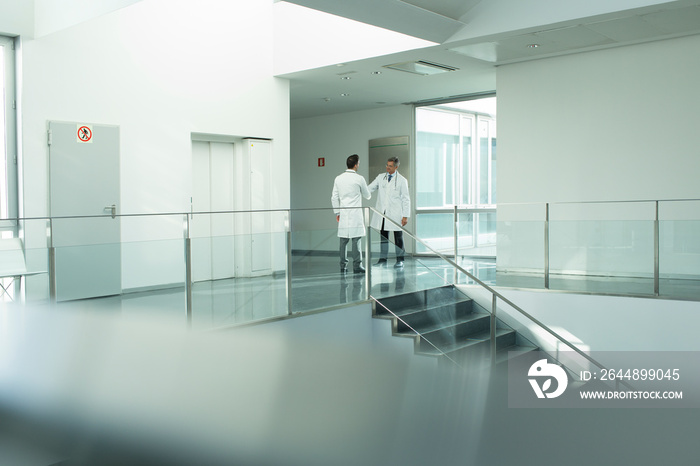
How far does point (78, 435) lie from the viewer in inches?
209

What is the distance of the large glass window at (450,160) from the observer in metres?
12.3

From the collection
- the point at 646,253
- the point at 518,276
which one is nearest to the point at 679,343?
the point at 646,253

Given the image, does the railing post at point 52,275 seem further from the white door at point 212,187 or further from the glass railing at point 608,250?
the glass railing at point 608,250

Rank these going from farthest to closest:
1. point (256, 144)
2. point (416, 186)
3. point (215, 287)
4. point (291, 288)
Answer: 1. point (416, 186)
2. point (256, 144)
3. point (291, 288)
4. point (215, 287)

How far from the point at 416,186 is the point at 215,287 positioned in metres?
7.21

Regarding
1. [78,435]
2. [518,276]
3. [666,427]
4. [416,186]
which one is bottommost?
[666,427]

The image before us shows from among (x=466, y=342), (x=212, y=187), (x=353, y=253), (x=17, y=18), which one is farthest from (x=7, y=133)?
(x=466, y=342)

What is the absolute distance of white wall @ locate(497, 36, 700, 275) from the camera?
26.3 feet

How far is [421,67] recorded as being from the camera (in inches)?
367

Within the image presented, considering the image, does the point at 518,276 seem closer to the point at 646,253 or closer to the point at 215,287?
the point at 646,253

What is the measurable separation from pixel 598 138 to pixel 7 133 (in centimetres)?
726

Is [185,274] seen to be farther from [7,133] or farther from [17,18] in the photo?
[17,18]

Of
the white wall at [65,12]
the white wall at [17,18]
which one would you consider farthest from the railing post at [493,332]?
the white wall at [17,18]

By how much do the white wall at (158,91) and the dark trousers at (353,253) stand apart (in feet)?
7.41
